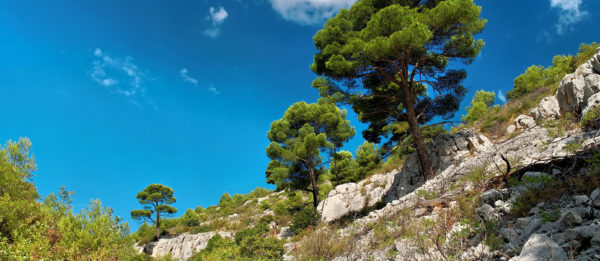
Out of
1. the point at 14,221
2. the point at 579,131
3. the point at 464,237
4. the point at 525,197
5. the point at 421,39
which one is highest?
the point at 421,39

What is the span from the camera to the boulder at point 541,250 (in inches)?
74.5

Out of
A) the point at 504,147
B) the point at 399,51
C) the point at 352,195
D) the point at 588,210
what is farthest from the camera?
the point at 352,195

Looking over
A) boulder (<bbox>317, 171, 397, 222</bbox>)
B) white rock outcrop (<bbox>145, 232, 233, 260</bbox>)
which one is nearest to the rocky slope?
boulder (<bbox>317, 171, 397, 222</bbox>)

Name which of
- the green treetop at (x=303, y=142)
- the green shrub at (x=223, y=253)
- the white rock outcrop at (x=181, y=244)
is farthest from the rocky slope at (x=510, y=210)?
the white rock outcrop at (x=181, y=244)

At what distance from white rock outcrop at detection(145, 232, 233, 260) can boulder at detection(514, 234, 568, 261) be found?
904 inches

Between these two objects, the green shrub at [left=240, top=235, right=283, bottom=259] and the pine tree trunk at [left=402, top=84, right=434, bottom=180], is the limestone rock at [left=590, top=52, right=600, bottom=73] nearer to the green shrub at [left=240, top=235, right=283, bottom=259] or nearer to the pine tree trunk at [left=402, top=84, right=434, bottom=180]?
the pine tree trunk at [left=402, top=84, right=434, bottom=180]

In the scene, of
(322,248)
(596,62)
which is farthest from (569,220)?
(596,62)

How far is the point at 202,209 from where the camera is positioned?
1636 inches

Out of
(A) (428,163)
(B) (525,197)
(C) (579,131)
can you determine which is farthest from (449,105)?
(B) (525,197)

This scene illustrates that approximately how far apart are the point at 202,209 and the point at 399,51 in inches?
1583

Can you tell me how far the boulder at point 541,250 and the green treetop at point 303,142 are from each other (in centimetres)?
1468

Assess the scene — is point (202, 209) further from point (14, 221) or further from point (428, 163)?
point (428, 163)

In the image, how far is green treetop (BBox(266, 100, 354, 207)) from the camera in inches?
694

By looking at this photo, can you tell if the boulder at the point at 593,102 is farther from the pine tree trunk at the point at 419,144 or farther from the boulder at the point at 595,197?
the boulder at the point at 595,197
